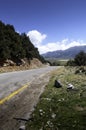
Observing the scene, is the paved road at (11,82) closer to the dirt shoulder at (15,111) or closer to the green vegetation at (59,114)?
the dirt shoulder at (15,111)

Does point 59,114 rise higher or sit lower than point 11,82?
lower

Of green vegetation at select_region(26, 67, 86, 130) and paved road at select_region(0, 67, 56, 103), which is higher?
paved road at select_region(0, 67, 56, 103)

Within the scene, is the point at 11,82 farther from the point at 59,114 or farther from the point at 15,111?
the point at 59,114

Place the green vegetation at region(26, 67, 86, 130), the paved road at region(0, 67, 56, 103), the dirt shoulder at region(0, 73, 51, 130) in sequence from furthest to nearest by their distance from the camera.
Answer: the paved road at region(0, 67, 56, 103)
the dirt shoulder at region(0, 73, 51, 130)
the green vegetation at region(26, 67, 86, 130)

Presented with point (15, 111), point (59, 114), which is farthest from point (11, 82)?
point (59, 114)

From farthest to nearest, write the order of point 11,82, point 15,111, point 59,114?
point 11,82 < point 15,111 < point 59,114

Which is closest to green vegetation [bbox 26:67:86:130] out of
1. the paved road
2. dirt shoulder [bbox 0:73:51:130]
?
dirt shoulder [bbox 0:73:51:130]

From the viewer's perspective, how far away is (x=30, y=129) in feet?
19.9

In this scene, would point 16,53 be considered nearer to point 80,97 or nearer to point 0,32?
point 0,32

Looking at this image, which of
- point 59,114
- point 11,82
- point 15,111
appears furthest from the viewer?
point 11,82

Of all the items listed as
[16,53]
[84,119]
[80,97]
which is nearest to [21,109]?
[84,119]

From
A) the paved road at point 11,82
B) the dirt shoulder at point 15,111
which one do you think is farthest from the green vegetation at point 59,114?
the paved road at point 11,82

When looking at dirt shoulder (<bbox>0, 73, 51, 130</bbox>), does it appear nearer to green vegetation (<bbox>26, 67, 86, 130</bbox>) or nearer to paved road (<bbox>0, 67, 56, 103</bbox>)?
green vegetation (<bbox>26, 67, 86, 130</bbox>)

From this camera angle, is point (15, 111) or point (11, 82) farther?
point (11, 82)
